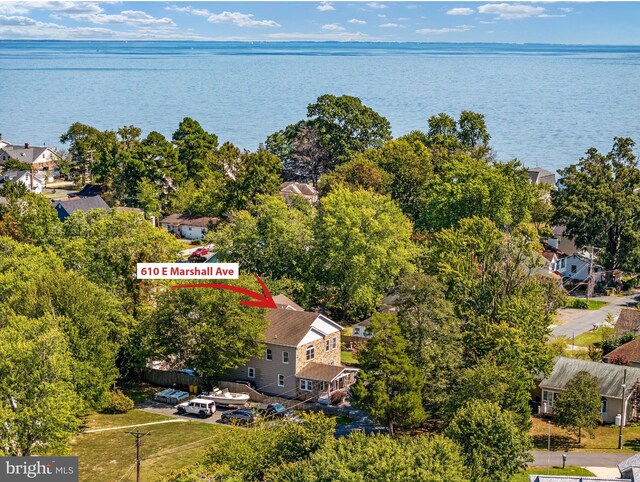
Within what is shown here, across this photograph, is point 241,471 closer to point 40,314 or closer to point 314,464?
point 314,464

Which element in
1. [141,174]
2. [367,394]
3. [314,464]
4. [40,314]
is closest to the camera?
[314,464]

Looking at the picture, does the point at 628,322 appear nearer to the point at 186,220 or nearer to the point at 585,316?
the point at 585,316

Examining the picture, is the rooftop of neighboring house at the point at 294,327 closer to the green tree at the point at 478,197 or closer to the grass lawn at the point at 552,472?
the grass lawn at the point at 552,472

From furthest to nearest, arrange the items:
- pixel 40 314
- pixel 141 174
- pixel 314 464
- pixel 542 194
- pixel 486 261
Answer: pixel 141 174 < pixel 542 194 < pixel 486 261 < pixel 40 314 < pixel 314 464

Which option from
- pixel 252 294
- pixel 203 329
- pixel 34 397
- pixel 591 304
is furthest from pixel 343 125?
pixel 34 397

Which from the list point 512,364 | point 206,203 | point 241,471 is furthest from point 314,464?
point 206,203

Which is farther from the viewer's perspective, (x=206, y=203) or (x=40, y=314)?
(x=206, y=203)

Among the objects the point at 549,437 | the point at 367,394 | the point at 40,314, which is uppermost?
the point at 40,314
